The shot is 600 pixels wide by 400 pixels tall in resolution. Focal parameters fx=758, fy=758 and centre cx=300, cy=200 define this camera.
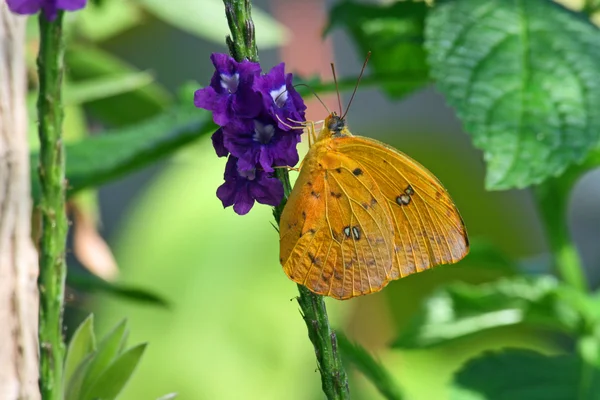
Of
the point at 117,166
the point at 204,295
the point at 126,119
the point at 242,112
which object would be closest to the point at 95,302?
the point at 204,295

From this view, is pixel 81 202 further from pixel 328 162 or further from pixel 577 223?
pixel 577 223

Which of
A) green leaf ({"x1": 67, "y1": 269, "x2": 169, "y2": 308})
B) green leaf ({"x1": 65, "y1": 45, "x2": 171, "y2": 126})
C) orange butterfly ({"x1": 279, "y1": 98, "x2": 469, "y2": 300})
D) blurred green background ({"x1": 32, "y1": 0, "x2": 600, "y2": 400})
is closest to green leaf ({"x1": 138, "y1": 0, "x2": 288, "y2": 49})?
blurred green background ({"x1": 32, "y1": 0, "x2": 600, "y2": 400})

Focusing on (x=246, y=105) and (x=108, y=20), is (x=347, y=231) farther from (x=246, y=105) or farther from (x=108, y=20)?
(x=108, y=20)

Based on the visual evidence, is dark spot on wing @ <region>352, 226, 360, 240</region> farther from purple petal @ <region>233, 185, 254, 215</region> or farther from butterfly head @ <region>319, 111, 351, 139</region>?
purple petal @ <region>233, 185, 254, 215</region>

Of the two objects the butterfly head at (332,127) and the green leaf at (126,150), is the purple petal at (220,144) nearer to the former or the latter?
the butterfly head at (332,127)

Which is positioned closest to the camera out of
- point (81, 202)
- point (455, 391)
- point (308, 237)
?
point (308, 237)

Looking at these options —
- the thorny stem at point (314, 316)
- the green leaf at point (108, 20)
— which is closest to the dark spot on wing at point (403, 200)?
the thorny stem at point (314, 316)
